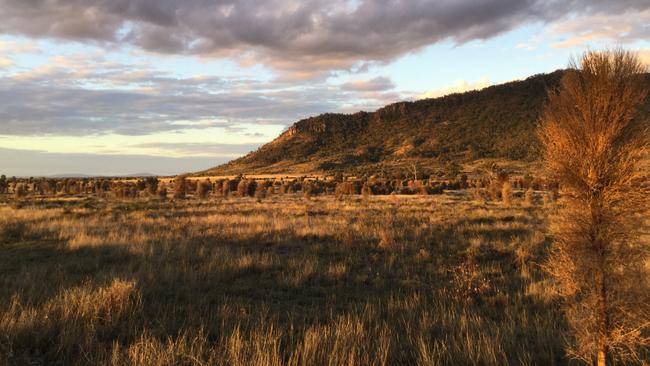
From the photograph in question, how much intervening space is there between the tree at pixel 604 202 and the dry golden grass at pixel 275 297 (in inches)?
32.9

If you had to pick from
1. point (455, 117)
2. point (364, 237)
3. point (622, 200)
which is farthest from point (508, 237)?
point (455, 117)

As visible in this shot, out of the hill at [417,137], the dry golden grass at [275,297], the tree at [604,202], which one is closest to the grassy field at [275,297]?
the dry golden grass at [275,297]

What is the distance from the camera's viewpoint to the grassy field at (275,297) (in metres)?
4.29

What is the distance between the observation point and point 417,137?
356 ft

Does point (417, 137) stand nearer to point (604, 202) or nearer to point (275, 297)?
point (275, 297)

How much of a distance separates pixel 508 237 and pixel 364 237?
5001 millimetres

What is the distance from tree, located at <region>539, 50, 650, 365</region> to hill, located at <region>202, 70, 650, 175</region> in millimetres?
72067

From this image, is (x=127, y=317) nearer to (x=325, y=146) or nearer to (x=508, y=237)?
(x=508, y=237)

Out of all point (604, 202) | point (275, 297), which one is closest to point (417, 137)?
point (275, 297)

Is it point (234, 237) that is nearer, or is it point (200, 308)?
point (200, 308)

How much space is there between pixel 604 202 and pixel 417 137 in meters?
108

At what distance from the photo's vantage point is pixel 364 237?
12.7 metres

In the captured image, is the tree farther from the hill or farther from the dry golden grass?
the hill

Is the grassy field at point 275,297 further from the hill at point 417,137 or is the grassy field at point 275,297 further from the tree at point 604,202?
the hill at point 417,137
